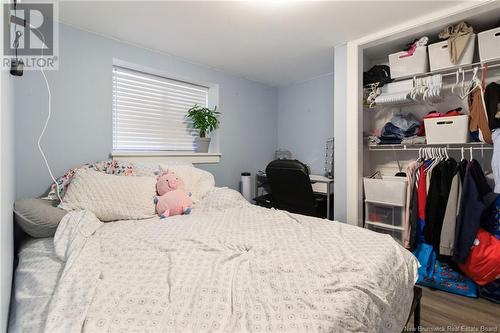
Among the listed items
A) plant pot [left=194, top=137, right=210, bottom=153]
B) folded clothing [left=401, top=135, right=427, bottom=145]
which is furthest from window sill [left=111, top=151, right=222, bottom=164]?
folded clothing [left=401, top=135, right=427, bottom=145]

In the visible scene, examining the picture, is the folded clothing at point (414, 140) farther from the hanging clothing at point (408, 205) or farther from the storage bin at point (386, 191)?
the storage bin at point (386, 191)

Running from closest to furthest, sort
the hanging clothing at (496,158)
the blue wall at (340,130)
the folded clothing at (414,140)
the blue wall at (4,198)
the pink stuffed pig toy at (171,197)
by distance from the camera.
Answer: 1. the blue wall at (4,198)
2. the hanging clothing at (496,158)
3. the pink stuffed pig toy at (171,197)
4. the folded clothing at (414,140)
5. the blue wall at (340,130)

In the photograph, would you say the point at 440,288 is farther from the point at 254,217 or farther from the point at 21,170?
the point at 21,170

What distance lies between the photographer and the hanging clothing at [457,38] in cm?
195

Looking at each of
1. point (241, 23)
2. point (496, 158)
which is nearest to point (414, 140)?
point (496, 158)

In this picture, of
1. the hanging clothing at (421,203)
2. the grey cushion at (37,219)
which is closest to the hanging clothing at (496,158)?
the hanging clothing at (421,203)

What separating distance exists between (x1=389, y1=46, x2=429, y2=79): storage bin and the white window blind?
6.81ft

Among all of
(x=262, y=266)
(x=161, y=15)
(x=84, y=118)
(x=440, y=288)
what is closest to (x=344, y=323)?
(x=262, y=266)

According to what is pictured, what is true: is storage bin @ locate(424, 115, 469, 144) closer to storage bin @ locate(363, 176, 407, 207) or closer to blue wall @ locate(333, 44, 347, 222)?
storage bin @ locate(363, 176, 407, 207)

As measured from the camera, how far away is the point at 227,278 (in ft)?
3.18

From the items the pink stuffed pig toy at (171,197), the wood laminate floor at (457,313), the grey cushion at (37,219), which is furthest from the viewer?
the pink stuffed pig toy at (171,197)

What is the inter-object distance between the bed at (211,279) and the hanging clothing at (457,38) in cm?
164

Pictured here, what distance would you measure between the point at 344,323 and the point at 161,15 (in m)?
2.22

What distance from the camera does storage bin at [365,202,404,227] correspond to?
2301 millimetres
